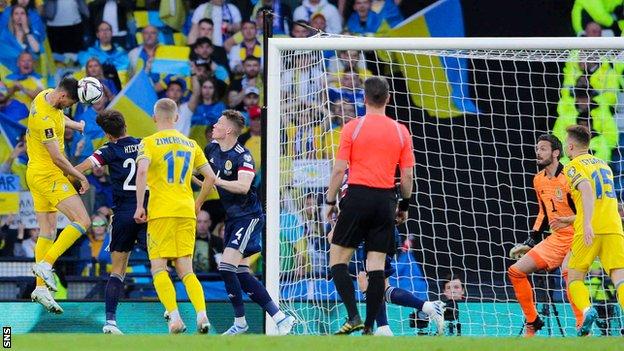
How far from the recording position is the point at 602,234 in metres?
11.7

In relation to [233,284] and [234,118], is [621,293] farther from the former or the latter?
[234,118]

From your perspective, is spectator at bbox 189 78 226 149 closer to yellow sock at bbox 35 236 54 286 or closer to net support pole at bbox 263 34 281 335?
net support pole at bbox 263 34 281 335

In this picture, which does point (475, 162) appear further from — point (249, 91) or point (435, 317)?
point (435, 317)

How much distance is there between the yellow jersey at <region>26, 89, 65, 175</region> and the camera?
12.3m

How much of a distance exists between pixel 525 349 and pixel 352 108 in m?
7.48

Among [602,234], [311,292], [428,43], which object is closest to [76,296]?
[311,292]

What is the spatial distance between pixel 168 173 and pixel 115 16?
6.44m

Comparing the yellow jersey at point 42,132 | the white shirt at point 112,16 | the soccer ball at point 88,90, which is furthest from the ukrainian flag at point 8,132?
the soccer ball at point 88,90

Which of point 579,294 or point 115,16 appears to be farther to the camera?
point 115,16

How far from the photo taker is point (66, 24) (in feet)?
55.7

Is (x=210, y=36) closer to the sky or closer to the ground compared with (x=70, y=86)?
closer to the sky

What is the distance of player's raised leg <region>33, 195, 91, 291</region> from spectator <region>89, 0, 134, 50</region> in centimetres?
461

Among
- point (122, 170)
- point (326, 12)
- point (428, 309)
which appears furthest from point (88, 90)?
point (326, 12)

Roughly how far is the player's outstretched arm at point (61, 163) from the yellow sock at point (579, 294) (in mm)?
4539
